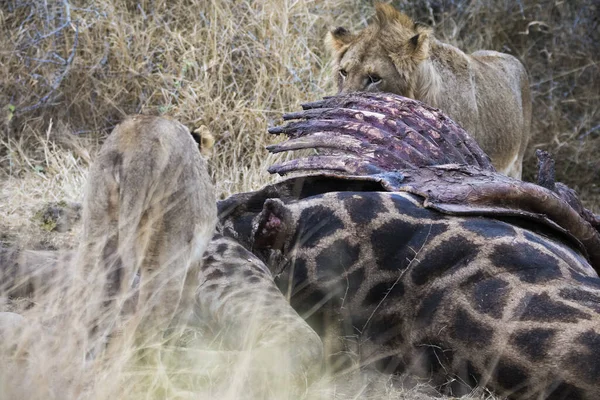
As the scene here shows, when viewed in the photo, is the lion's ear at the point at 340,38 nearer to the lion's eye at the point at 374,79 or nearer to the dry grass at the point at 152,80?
the lion's eye at the point at 374,79

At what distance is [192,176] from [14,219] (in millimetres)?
2544

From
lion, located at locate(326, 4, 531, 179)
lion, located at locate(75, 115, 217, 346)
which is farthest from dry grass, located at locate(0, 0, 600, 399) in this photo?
lion, located at locate(75, 115, 217, 346)

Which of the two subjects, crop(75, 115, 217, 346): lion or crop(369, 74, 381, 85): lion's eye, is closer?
crop(75, 115, 217, 346): lion

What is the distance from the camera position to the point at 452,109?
603 centimetres

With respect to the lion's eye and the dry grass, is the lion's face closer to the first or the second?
the lion's eye

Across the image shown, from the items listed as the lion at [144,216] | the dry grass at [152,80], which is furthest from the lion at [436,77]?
the lion at [144,216]

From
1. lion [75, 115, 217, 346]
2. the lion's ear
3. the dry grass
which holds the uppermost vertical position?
lion [75, 115, 217, 346]

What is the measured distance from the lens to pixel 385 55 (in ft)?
18.9

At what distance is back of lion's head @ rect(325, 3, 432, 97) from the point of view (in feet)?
18.6

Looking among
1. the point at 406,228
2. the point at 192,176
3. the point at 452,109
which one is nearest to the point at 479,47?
the point at 452,109

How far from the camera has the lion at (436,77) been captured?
18.8ft

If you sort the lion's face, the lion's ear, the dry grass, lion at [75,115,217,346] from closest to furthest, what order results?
1. lion at [75,115,217,346]
2. the lion's face
3. the dry grass
4. the lion's ear

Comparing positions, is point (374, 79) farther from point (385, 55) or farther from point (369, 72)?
point (385, 55)

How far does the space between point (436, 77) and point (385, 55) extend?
363 mm
